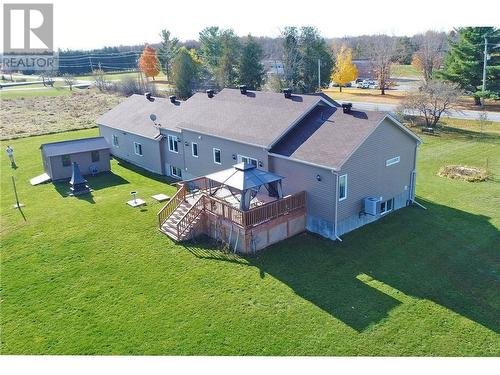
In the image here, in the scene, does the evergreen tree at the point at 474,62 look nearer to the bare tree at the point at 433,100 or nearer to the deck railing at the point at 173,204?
the bare tree at the point at 433,100

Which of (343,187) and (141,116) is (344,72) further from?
(343,187)

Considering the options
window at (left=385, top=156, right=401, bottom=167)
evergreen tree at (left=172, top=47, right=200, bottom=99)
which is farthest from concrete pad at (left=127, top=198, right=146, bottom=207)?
evergreen tree at (left=172, top=47, right=200, bottom=99)

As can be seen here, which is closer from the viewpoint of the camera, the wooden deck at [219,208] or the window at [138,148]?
the wooden deck at [219,208]

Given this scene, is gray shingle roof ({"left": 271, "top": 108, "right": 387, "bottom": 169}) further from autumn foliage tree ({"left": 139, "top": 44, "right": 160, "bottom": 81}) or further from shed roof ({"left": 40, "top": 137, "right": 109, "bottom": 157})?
autumn foliage tree ({"left": 139, "top": 44, "right": 160, "bottom": 81})

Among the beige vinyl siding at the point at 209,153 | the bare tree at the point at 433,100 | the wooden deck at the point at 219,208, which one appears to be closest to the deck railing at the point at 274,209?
the wooden deck at the point at 219,208

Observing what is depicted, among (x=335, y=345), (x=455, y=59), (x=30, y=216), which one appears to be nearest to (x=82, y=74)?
(x=455, y=59)
